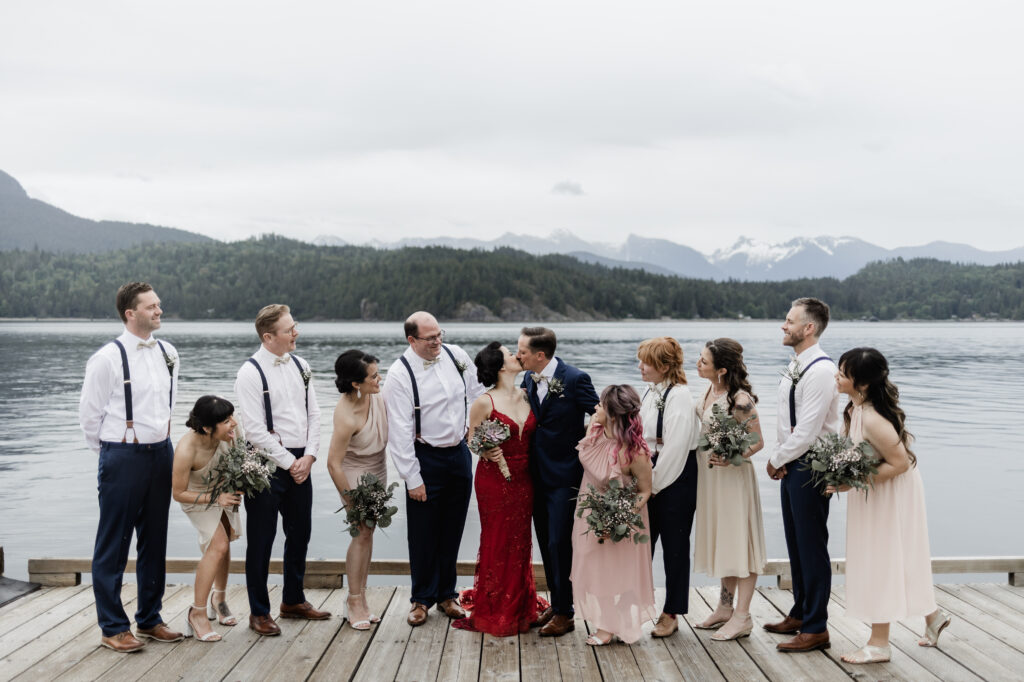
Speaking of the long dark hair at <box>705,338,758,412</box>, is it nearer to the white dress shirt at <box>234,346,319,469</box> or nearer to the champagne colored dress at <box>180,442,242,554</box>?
the white dress shirt at <box>234,346,319,469</box>

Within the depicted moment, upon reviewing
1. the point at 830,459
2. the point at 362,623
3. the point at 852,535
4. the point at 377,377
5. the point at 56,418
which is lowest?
the point at 56,418

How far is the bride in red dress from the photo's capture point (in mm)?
5648

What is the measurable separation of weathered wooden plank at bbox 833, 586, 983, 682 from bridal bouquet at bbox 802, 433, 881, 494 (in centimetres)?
115

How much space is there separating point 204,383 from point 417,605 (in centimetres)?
3890

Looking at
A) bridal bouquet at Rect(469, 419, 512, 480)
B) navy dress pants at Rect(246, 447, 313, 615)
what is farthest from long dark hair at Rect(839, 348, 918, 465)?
navy dress pants at Rect(246, 447, 313, 615)

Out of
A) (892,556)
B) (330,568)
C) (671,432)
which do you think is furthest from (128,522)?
(892,556)

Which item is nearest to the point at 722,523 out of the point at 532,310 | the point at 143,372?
the point at 143,372

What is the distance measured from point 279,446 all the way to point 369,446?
0.64 meters

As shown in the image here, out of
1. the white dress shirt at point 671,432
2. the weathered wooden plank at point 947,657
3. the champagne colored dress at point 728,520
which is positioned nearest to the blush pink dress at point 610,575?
the white dress shirt at point 671,432

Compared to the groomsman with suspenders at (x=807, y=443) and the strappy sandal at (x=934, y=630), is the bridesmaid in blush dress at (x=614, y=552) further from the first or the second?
the strappy sandal at (x=934, y=630)

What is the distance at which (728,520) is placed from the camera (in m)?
5.61

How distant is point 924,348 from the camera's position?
83.2 metres

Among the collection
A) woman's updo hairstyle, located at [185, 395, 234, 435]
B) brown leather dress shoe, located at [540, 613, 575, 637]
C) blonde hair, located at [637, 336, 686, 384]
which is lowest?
brown leather dress shoe, located at [540, 613, 575, 637]

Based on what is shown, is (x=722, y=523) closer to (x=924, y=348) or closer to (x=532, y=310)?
(x=924, y=348)
